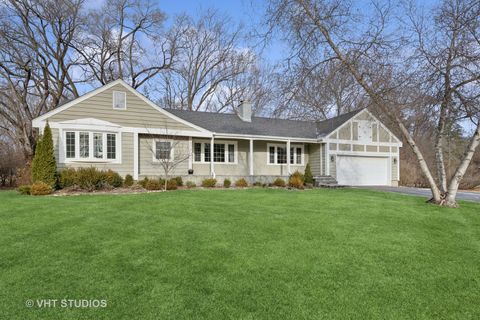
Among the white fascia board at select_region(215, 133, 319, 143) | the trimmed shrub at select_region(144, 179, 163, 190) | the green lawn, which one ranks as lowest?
the green lawn

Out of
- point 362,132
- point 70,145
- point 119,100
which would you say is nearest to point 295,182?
point 362,132

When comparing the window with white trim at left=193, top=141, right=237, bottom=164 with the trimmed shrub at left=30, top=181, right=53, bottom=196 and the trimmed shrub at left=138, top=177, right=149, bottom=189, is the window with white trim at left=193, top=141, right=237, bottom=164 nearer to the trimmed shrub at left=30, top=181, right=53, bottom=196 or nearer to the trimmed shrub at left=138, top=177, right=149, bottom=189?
the trimmed shrub at left=138, top=177, right=149, bottom=189

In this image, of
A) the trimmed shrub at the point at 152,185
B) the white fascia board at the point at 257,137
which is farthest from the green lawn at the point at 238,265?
the white fascia board at the point at 257,137

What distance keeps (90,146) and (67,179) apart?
76.7 inches

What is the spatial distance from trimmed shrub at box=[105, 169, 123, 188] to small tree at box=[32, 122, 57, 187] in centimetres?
186

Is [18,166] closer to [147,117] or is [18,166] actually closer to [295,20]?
[147,117]

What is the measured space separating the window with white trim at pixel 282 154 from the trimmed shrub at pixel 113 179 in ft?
28.4

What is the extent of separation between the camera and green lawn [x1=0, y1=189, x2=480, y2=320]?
10.4 ft

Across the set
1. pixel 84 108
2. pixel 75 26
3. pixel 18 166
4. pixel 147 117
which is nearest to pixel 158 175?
pixel 147 117

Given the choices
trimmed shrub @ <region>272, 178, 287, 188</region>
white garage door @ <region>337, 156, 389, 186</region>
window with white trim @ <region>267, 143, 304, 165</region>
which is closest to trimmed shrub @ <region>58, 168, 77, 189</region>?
trimmed shrub @ <region>272, 178, 287, 188</region>

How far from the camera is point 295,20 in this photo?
9.92 meters

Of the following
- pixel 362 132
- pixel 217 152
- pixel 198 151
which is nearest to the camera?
pixel 198 151

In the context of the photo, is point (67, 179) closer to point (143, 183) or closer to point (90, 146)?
point (90, 146)

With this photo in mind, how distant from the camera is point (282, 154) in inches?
754
